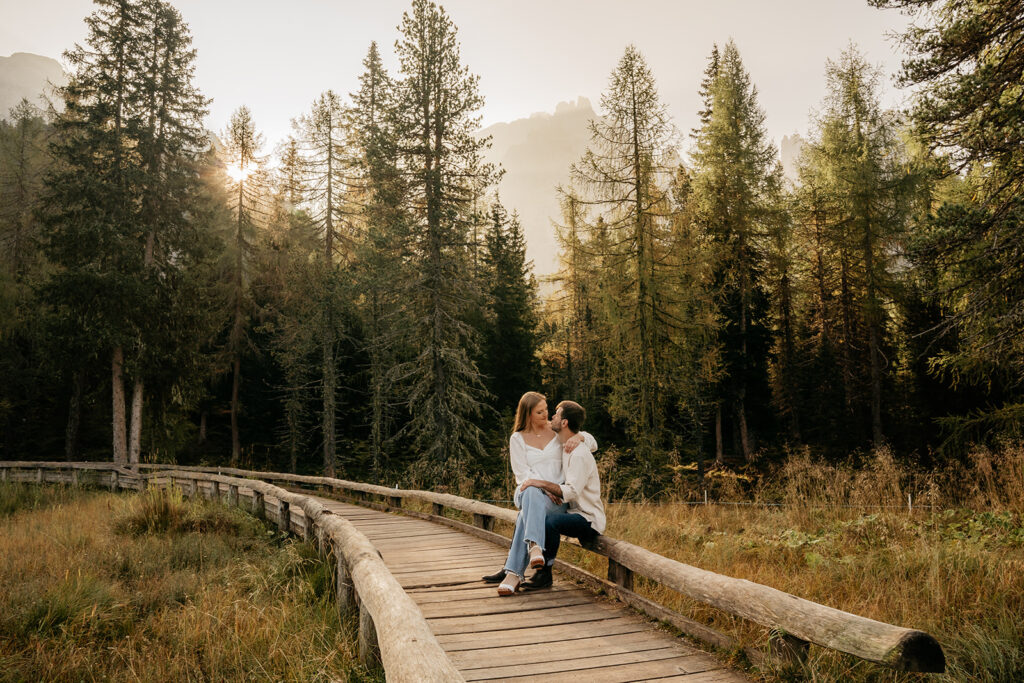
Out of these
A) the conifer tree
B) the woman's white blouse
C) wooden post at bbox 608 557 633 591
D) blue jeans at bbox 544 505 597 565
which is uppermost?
the conifer tree

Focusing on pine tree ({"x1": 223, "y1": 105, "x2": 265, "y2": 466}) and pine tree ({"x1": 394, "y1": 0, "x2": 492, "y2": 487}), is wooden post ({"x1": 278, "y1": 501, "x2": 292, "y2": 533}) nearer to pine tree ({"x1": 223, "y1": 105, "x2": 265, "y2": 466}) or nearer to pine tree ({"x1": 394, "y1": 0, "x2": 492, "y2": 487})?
pine tree ({"x1": 394, "y1": 0, "x2": 492, "y2": 487})

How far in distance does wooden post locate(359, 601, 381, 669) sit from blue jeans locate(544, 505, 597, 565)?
1.87m

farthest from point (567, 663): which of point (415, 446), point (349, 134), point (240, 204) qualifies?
point (240, 204)

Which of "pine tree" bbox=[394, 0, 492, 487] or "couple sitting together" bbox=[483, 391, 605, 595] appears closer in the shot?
"couple sitting together" bbox=[483, 391, 605, 595]

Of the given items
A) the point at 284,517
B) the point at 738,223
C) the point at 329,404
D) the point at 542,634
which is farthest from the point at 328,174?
the point at 542,634

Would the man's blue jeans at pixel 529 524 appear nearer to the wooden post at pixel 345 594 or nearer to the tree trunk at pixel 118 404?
the wooden post at pixel 345 594

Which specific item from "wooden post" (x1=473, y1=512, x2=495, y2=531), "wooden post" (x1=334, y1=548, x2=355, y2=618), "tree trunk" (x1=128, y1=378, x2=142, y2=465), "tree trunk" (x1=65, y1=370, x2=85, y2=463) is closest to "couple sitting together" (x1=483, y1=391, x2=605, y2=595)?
"wooden post" (x1=334, y1=548, x2=355, y2=618)

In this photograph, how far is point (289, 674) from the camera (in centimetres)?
389

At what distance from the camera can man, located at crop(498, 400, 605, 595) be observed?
5.17 m

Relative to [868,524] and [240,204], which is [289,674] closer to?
[868,524]

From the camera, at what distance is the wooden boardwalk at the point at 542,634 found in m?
3.45

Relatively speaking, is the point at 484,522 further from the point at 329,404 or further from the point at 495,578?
the point at 329,404

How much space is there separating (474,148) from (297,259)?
426 inches

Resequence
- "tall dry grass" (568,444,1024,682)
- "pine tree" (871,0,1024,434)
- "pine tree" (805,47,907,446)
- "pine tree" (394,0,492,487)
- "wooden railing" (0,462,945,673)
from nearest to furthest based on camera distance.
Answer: "wooden railing" (0,462,945,673)
"tall dry grass" (568,444,1024,682)
"pine tree" (871,0,1024,434)
"pine tree" (394,0,492,487)
"pine tree" (805,47,907,446)
